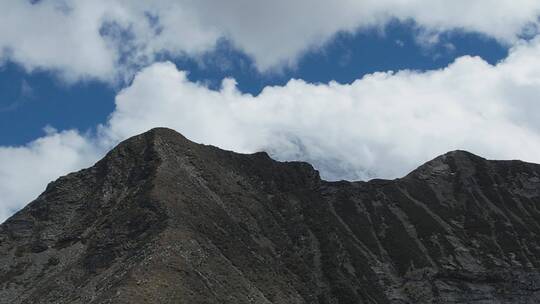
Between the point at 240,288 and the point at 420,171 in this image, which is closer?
the point at 240,288

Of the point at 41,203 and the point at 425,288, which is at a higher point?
the point at 41,203

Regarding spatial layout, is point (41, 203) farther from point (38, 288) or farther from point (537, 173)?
point (537, 173)

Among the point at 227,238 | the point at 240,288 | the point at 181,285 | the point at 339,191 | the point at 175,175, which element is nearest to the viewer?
the point at 181,285

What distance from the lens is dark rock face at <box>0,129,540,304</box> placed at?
9688cm

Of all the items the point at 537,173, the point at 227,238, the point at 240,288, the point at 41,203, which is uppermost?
the point at 537,173

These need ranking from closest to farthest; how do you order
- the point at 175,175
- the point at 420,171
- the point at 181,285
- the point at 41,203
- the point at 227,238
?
the point at 181,285 < the point at 227,238 < the point at 175,175 < the point at 41,203 < the point at 420,171

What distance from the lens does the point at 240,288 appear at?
97188 millimetres

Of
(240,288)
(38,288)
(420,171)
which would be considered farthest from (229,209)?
(420,171)

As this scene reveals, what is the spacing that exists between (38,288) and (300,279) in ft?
141

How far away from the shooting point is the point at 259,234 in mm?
122312

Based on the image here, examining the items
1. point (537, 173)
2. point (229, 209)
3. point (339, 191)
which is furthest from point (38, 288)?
point (537, 173)

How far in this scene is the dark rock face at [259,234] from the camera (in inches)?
3814

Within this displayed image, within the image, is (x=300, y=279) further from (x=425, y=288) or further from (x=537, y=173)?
(x=537, y=173)

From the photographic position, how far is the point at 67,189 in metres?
132
